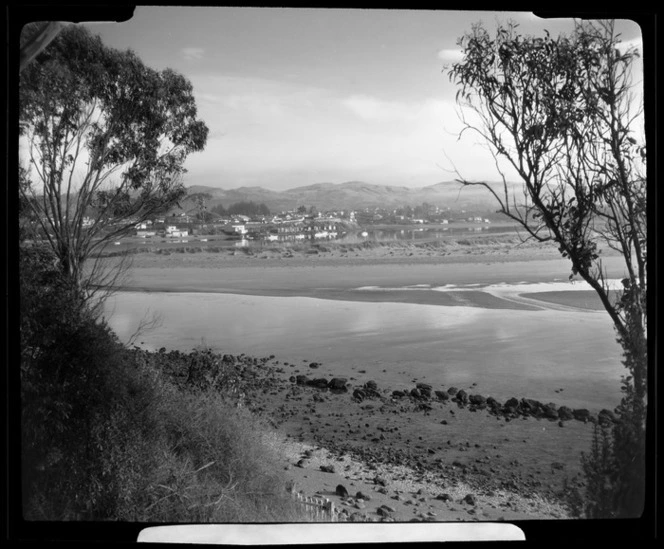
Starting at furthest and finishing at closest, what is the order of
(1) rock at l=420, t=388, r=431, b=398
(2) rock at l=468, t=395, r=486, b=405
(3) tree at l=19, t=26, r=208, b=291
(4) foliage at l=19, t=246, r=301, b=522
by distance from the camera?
(1) rock at l=420, t=388, r=431, b=398
(2) rock at l=468, t=395, r=486, b=405
(3) tree at l=19, t=26, r=208, b=291
(4) foliage at l=19, t=246, r=301, b=522

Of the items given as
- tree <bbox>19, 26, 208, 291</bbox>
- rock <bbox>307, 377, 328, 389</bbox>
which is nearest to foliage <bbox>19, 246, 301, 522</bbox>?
tree <bbox>19, 26, 208, 291</bbox>

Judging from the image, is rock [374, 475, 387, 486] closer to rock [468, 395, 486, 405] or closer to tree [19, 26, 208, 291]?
rock [468, 395, 486, 405]

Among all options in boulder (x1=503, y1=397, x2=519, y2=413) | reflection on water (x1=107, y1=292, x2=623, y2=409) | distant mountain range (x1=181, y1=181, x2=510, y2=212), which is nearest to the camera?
distant mountain range (x1=181, y1=181, x2=510, y2=212)

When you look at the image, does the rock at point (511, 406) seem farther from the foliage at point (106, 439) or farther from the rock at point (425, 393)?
the foliage at point (106, 439)

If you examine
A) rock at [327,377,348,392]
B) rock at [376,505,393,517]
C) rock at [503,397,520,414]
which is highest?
rock at [327,377,348,392]

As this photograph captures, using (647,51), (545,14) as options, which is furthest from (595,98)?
(545,14)

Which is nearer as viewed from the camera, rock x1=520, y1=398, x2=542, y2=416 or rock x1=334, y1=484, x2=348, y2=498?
rock x1=334, y1=484, x2=348, y2=498

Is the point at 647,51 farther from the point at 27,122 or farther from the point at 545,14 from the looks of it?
the point at 27,122
